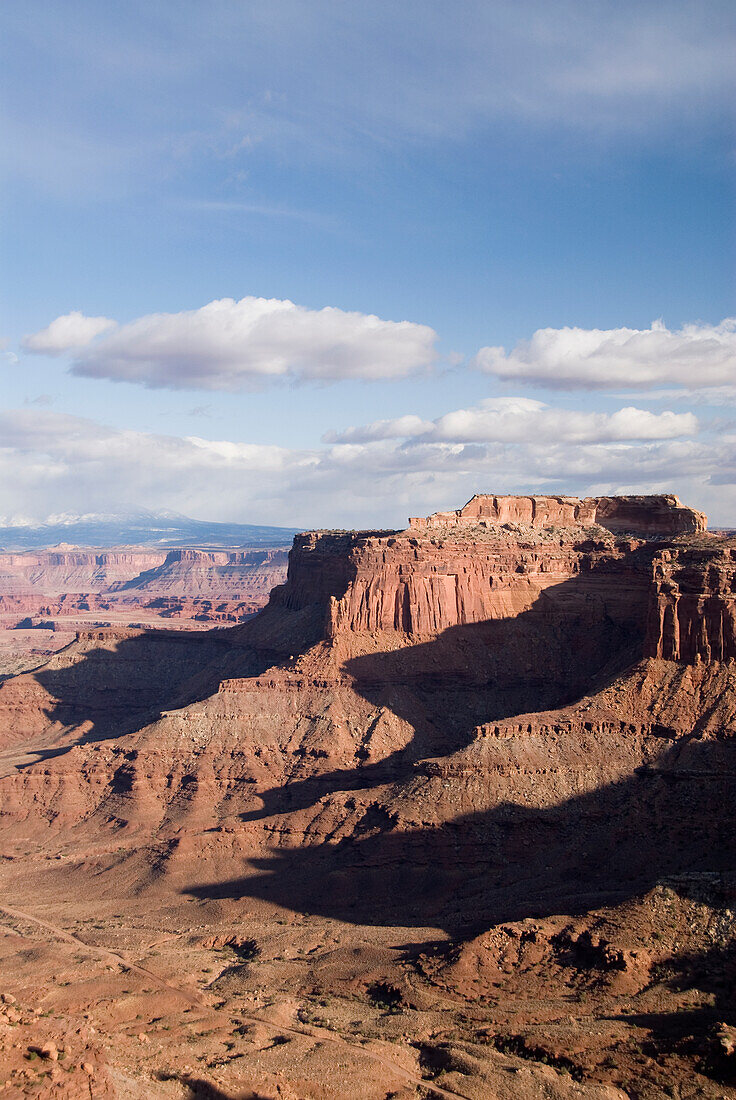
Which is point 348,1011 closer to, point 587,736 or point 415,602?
point 587,736

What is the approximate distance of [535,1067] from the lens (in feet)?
137

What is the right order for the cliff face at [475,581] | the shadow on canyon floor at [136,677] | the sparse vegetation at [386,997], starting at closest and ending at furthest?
the sparse vegetation at [386,997]
the cliff face at [475,581]
the shadow on canyon floor at [136,677]

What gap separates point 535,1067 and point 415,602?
57121 millimetres

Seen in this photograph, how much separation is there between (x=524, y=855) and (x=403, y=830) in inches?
328

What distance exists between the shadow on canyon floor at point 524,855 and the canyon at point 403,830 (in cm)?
22

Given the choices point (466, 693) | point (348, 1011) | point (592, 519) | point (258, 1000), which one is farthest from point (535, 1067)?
point (592, 519)

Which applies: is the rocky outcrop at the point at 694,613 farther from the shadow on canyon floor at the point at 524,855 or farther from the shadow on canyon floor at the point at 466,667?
the shadow on canyon floor at the point at 524,855

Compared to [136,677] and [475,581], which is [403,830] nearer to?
[475,581]

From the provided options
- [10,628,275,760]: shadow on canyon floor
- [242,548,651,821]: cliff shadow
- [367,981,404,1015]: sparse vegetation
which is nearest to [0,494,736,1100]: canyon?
[367,981,404,1015]: sparse vegetation

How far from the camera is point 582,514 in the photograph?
355 feet

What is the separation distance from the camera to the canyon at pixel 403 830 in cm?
4309

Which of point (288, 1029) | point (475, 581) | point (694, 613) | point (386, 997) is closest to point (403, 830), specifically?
point (386, 997)

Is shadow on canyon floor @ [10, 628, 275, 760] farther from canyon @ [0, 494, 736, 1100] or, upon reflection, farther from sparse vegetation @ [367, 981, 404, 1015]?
sparse vegetation @ [367, 981, 404, 1015]

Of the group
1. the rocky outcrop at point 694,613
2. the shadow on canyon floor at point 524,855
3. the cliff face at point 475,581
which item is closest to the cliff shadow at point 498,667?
the cliff face at point 475,581
